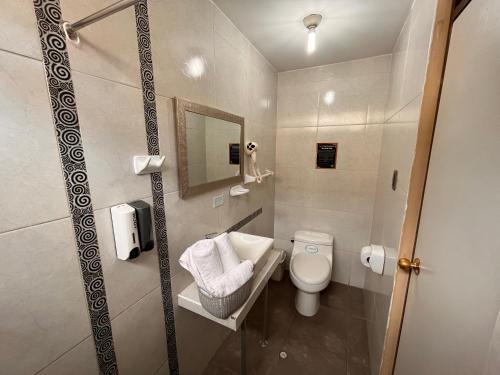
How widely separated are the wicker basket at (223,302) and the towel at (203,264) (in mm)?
50

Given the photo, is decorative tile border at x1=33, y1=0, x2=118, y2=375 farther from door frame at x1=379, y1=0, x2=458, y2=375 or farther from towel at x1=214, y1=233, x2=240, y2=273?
door frame at x1=379, y1=0, x2=458, y2=375

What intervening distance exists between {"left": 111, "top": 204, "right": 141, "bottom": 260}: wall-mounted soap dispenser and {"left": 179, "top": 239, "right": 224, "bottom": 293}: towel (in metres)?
0.23

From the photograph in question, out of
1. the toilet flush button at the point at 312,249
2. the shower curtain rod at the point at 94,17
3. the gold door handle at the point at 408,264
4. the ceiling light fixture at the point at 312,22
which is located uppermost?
the ceiling light fixture at the point at 312,22

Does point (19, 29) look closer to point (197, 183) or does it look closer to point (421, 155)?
point (197, 183)

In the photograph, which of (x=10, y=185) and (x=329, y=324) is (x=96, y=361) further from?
(x=329, y=324)

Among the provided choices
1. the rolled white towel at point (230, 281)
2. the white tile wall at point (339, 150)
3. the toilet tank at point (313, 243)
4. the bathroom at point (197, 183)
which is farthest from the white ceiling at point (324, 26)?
the toilet tank at point (313, 243)

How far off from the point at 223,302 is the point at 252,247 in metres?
0.48

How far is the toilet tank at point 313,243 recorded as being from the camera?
2.05 meters

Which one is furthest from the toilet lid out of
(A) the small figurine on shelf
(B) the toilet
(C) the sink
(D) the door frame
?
(A) the small figurine on shelf

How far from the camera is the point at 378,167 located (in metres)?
1.89

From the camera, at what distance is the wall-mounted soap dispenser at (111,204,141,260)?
729mm

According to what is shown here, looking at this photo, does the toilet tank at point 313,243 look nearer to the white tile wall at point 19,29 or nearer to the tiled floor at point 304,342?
the tiled floor at point 304,342

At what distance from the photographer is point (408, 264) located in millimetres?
858

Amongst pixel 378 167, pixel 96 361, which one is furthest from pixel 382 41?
pixel 96 361
